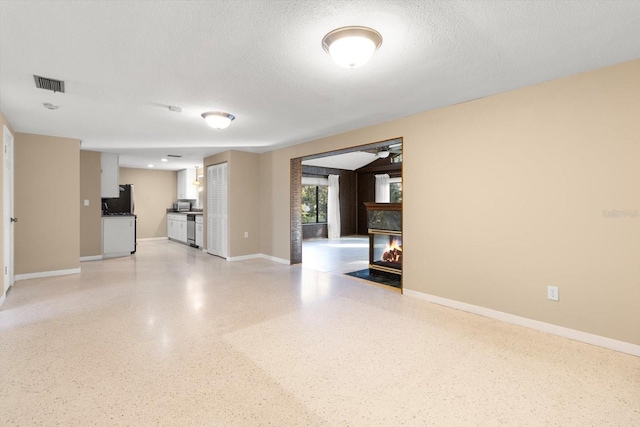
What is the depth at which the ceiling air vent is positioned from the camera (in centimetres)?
272

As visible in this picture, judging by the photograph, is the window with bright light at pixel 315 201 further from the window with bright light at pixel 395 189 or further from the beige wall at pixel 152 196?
the beige wall at pixel 152 196

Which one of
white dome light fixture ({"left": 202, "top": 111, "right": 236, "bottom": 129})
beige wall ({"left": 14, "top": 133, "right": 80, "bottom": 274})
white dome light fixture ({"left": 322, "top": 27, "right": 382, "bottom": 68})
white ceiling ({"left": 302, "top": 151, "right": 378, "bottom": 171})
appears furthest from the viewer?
white ceiling ({"left": 302, "top": 151, "right": 378, "bottom": 171})

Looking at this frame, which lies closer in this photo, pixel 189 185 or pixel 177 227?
pixel 177 227

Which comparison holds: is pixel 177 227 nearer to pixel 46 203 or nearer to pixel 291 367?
pixel 46 203

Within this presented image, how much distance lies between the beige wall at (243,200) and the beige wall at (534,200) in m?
3.49

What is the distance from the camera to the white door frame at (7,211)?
377 cm

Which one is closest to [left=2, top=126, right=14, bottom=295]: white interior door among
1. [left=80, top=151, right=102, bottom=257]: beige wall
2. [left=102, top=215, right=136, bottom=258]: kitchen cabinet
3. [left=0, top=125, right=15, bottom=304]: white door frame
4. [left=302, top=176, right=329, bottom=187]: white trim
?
[left=0, top=125, right=15, bottom=304]: white door frame

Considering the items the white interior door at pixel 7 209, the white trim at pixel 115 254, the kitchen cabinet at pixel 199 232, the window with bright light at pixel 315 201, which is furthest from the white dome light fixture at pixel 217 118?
the window with bright light at pixel 315 201

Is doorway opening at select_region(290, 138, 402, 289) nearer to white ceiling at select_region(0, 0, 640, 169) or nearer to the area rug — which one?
the area rug

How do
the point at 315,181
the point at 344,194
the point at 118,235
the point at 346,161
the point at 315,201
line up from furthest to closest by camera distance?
the point at 344,194 → the point at 315,201 → the point at 315,181 → the point at 346,161 → the point at 118,235

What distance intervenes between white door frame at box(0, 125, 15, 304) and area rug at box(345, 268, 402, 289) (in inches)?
177

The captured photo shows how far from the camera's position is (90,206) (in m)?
6.39

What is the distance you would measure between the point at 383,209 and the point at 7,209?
5041 millimetres

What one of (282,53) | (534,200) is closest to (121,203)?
(282,53)
